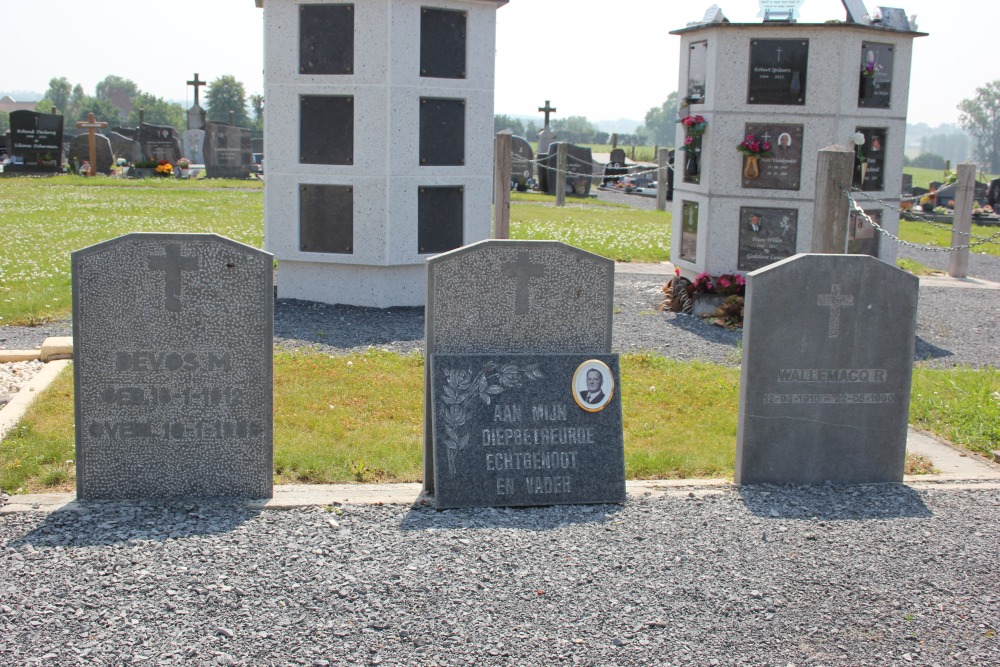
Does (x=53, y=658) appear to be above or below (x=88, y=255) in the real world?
below

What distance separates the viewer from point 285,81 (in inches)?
408

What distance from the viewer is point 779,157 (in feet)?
35.4

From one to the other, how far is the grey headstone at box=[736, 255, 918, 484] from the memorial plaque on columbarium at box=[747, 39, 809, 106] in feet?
18.8

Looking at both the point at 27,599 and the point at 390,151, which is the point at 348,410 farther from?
the point at 390,151

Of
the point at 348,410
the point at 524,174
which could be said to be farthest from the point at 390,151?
the point at 524,174

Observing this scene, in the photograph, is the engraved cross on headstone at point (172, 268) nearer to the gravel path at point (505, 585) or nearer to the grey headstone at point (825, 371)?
the gravel path at point (505, 585)

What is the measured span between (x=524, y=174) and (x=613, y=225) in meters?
9.70

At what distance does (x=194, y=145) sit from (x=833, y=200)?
102 ft

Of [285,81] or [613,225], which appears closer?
[285,81]

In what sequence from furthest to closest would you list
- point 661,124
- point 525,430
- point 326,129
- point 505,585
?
point 661,124 < point 326,129 < point 525,430 < point 505,585

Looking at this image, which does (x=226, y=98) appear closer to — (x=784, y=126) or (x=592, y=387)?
(x=784, y=126)

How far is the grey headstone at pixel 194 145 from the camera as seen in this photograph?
116ft

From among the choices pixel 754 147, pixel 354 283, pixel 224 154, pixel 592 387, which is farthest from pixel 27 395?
pixel 224 154

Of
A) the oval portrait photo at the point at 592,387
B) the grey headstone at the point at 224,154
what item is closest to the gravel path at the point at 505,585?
the oval portrait photo at the point at 592,387
